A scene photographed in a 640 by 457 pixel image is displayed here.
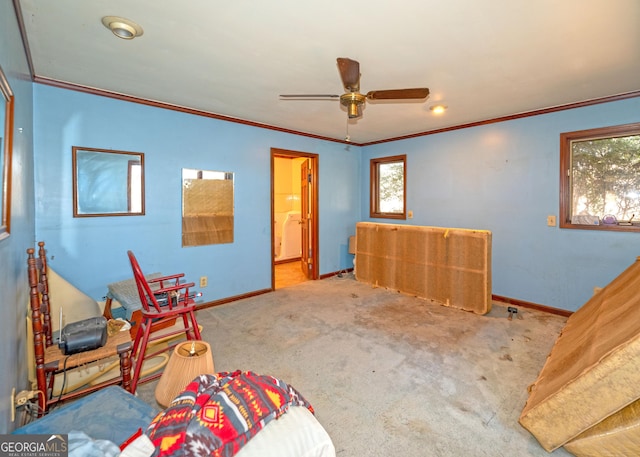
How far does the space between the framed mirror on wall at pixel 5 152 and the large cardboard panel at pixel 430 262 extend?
3.86 metres

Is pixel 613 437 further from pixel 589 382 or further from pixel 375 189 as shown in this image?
pixel 375 189

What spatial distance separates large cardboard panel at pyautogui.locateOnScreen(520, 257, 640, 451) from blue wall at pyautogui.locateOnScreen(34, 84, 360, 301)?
131 inches

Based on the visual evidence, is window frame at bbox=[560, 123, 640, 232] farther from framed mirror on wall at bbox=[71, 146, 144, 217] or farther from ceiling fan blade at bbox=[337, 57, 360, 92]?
framed mirror on wall at bbox=[71, 146, 144, 217]

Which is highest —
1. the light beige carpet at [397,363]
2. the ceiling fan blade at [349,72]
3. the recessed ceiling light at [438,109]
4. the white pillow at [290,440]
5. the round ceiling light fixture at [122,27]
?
the recessed ceiling light at [438,109]

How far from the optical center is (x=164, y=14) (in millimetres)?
1815

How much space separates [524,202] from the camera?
3766mm

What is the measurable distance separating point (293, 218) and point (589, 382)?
5482mm

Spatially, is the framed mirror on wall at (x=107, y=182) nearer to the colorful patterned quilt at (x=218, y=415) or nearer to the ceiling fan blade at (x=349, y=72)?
the ceiling fan blade at (x=349, y=72)

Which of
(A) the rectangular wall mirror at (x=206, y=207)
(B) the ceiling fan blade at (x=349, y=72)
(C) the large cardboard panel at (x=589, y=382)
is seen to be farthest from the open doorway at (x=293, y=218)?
(C) the large cardboard panel at (x=589, y=382)

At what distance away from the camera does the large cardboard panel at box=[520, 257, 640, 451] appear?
145 centimetres

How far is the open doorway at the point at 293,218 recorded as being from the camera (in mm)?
4915

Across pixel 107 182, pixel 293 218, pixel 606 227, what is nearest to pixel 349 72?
pixel 107 182

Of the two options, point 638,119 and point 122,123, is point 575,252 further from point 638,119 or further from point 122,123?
point 122,123

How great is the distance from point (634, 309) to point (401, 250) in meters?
2.58
